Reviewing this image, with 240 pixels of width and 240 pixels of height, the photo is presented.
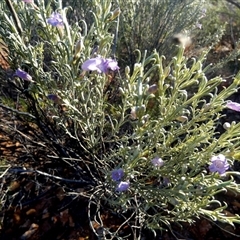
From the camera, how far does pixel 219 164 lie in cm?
132

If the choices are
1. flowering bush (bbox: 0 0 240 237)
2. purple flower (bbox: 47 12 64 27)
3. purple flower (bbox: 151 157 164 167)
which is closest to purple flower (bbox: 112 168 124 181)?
flowering bush (bbox: 0 0 240 237)

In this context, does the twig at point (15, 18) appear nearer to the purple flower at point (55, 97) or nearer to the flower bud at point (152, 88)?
the purple flower at point (55, 97)

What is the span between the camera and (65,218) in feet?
7.13

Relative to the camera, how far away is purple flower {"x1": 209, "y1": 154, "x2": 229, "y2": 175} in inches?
51.8

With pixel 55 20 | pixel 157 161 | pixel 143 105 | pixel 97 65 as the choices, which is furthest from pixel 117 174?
pixel 55 20

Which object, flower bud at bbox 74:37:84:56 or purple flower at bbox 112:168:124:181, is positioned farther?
purple flower at bbox 112:168:124:181

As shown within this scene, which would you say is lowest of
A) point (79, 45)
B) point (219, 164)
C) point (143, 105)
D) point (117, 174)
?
point (117, 174)

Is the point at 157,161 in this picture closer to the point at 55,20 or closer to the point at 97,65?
the point at 97,65

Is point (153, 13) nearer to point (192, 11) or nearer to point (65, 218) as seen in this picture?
point (192, 11)

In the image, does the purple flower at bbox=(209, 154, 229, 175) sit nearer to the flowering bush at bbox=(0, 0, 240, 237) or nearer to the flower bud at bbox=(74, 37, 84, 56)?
the flowering bush at bbox=(0, 0, 240, 237)

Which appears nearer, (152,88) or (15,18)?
(152,88)

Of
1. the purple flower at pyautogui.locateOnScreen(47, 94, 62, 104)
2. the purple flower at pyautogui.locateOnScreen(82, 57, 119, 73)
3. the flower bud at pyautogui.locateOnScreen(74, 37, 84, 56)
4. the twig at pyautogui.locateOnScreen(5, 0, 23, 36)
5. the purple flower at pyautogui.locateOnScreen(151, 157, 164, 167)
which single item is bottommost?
the purple flower at pyautogui.locateOnScreen(151, 157, 164, 167)

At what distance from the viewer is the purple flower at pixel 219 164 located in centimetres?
132

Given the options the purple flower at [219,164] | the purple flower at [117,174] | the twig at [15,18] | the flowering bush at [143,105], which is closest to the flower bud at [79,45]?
the flowering bush at [143,105]
